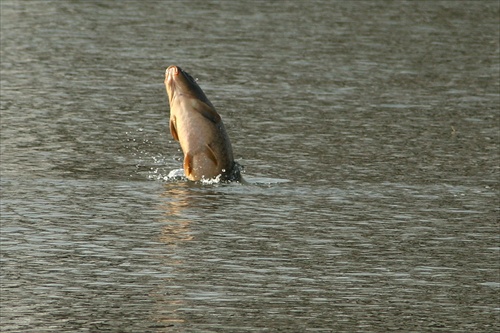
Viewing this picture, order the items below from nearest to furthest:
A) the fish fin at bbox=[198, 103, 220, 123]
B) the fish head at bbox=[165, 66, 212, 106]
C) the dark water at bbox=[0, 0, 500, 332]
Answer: the dark water at bbox=[0, 0, 500, 332] → the fish fin at bbox=[198, 103, 220, 123] → the fish head at bbox=[165, 66, 212, 106]

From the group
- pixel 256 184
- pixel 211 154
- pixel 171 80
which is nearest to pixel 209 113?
pixel 211 154

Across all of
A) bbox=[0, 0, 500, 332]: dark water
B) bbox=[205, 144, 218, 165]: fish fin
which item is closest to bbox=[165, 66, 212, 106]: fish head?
bbox=[205, 144, 218, 165]: fish fin

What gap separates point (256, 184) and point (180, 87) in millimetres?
1491

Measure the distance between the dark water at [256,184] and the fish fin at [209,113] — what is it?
73cm

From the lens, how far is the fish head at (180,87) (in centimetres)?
A: 1680

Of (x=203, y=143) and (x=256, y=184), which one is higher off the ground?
(x=203, y=143)

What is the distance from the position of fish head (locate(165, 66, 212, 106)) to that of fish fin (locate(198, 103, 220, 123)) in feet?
0.69

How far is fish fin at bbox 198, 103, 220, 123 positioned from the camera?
16359mm

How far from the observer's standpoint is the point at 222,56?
88.9ft

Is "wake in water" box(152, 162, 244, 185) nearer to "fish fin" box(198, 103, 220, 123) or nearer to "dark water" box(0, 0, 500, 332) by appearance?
"dark water" box(0, 0, 500, 332)

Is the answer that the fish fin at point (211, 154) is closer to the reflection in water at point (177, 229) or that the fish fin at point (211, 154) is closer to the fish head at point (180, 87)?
the reflection in water at point (177, 229)

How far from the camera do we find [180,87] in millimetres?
16906

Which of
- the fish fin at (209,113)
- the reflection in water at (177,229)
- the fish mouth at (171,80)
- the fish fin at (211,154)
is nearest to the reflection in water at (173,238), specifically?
the reflection in water at (177,229)

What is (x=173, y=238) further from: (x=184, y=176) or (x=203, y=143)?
(x=184, y=176)
